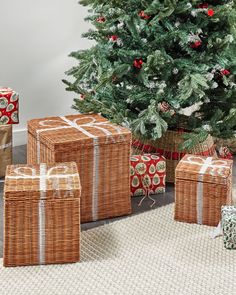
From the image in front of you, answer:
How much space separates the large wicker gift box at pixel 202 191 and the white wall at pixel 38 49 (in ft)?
5.21

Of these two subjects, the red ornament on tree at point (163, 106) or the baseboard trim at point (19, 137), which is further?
the baseboard trim at point (19, 137)

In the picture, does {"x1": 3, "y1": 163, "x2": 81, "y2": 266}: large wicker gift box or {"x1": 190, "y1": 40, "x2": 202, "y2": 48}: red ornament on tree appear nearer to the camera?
{"x1": 3, "y1": 163, "x2": 81, "y2": 266}: large wicker gift box

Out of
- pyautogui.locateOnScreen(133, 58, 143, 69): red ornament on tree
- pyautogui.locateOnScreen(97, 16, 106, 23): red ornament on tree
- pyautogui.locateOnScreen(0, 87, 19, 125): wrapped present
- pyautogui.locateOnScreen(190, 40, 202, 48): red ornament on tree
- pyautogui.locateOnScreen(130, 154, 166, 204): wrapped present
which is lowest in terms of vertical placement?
pyautogui.locateOnScreen(130, 154, 166, 204): wrapped present

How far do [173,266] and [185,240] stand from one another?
0.89 ft

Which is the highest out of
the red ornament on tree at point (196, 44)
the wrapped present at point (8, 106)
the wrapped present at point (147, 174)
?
the red ornament on tree at point (196, 44)

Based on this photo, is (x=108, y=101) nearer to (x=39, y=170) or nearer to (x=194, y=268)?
(x=39, y=170)

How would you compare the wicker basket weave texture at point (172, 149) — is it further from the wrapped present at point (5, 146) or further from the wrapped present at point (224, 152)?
→ the wrapped present at point (5, 146)

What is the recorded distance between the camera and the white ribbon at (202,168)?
3.03 m

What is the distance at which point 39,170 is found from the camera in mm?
2783

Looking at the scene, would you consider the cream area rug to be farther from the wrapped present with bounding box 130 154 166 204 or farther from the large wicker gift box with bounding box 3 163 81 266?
the wrapped present with bounding box 130 154 166 204


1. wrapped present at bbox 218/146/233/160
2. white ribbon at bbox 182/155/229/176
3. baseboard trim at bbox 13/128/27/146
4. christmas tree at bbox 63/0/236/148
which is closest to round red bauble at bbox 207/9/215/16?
christmas tree at bbox 63/0/236/148

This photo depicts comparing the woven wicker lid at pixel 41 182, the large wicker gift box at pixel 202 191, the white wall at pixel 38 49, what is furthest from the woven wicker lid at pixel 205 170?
the white wall at pixel 38 49

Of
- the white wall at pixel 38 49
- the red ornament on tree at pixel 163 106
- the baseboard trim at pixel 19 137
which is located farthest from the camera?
the baseboard trim at pixel 19 137

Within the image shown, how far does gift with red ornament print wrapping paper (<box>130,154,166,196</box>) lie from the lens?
3393mm
